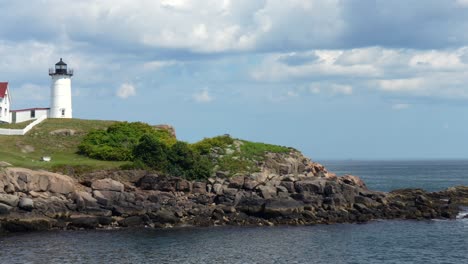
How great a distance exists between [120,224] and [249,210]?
38.7 feet

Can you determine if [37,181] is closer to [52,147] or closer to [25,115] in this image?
[52,147]

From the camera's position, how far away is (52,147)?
70375 millimetres

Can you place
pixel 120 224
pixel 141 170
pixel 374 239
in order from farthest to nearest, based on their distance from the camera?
pixel 141 170
pixel 120 224
pixel 374 239

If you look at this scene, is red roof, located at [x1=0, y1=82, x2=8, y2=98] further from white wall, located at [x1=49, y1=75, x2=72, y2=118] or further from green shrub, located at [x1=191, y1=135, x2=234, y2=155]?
green shrub, located at [x1=191, y1=135, x2=234, y2=155]

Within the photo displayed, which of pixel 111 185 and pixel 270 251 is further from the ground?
pixel 111 185

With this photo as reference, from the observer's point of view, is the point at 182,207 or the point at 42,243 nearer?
the point at 42,243

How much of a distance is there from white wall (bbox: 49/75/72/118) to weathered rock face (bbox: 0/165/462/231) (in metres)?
28.2

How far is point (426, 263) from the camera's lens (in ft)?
135

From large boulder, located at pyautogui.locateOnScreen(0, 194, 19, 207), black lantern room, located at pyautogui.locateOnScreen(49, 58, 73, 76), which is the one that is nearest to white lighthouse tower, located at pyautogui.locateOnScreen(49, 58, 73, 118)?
black lantern room, located at pyautogui.locateOnScreen(49, 58, 73, 76)

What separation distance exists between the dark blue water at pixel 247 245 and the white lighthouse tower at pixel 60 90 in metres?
38.7

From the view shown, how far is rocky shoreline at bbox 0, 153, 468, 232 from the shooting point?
52406mm

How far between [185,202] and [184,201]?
0.28 metres

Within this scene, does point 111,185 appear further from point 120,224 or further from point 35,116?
point 35,116

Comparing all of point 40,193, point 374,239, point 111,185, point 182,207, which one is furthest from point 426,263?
point 40,193
